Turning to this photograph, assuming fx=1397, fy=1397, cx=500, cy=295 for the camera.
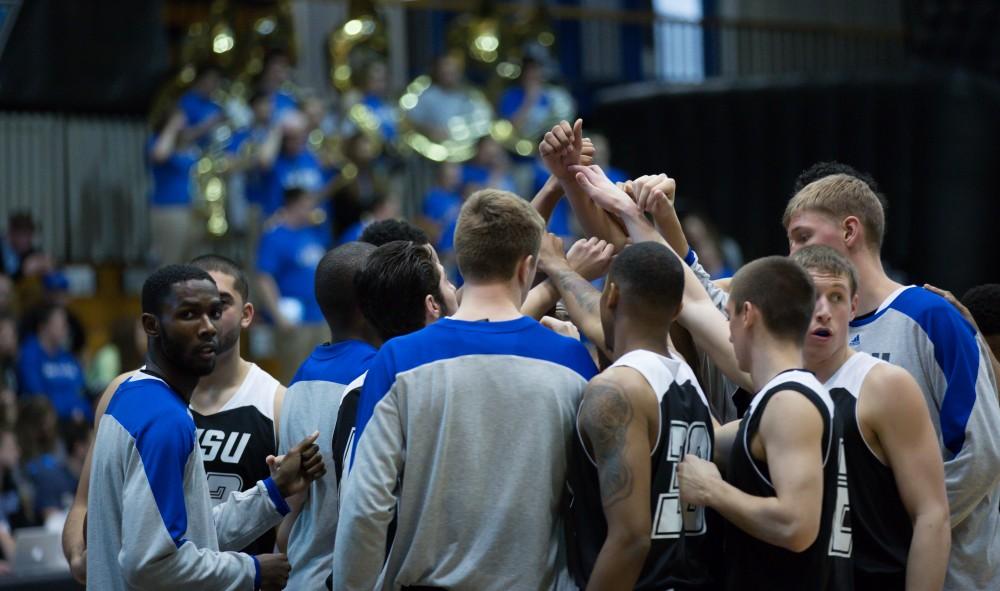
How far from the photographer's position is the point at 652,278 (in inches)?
135

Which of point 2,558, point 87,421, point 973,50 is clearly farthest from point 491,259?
point 973,50

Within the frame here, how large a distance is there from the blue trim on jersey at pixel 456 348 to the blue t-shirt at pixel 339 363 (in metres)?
0.52

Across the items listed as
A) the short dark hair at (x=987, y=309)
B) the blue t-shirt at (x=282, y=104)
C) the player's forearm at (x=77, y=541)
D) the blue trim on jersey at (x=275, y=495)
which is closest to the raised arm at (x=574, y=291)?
the blue trim on jersey at (x=275, y=495)

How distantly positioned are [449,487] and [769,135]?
11.2 m

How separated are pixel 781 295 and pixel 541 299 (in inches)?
34.0

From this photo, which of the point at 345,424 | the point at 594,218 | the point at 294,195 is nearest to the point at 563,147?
the point at 594,218

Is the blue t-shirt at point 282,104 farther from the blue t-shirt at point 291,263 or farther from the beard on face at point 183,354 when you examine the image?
the beard on face at point 183,354

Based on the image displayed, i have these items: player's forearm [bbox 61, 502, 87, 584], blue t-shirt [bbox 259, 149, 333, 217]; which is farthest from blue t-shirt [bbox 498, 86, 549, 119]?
player's forearm [bbox 61, 502, 87, 584]

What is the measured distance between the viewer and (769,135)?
46.3 feet

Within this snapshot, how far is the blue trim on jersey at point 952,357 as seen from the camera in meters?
3.92

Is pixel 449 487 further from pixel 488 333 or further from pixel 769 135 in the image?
pixel 769 135

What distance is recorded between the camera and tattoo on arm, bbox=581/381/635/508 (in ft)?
10.8

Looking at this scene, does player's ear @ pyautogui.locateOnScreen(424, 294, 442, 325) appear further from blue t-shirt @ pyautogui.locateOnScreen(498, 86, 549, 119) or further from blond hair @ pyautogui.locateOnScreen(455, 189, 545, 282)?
blue t-shirt @ pyautogui.locateOnScreen(498, 86, 549, 119)

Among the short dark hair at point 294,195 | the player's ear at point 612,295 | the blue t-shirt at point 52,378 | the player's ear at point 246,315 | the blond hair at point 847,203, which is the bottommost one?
the blue t-shirt at point 52,378
